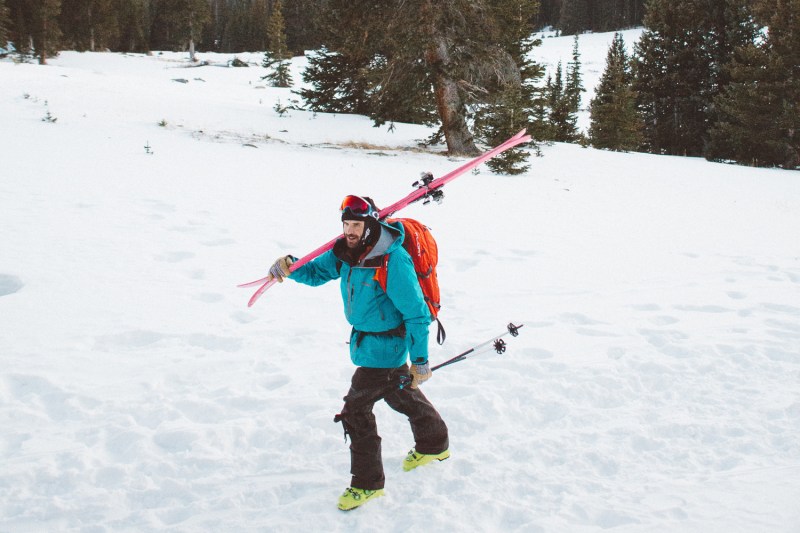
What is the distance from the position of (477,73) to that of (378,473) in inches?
574

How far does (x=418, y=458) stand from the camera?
395 centimetres

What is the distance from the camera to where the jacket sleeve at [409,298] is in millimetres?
3369

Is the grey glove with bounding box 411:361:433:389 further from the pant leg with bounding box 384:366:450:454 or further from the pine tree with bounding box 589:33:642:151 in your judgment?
the pine tree with bounding box 589:33:642:151

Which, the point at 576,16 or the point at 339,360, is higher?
the point at 576,16

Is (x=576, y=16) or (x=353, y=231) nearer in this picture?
(x=353, y=231)

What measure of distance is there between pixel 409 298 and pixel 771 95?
2449 cm

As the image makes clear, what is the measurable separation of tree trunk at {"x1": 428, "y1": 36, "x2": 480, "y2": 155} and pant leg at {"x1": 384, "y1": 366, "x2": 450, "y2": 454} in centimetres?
1299

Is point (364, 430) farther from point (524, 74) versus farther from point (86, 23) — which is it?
point (86, 23)

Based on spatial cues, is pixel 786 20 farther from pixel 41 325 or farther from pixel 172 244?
pixel 41 325

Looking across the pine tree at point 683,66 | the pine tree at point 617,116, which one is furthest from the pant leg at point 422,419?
the pine tree at point 683,66

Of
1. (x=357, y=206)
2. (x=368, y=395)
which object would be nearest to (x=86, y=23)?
(x=357, y=206)

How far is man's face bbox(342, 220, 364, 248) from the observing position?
134 inches

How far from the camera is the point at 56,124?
13.6 m

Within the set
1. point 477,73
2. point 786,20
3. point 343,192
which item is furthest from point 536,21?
point 343,192
